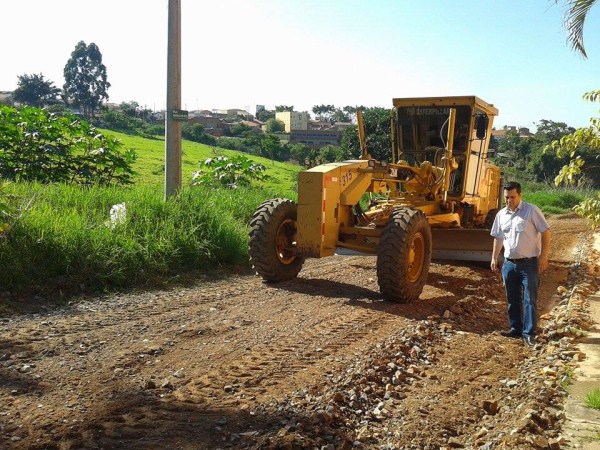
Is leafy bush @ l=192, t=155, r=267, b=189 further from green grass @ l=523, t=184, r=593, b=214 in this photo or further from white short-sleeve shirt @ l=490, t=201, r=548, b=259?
green grass @ l=523, t=184, r=593, b=214

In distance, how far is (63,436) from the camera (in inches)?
150

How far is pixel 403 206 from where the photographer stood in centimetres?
910

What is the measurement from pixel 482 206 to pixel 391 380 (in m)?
7.36

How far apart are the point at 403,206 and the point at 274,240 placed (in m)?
1.91

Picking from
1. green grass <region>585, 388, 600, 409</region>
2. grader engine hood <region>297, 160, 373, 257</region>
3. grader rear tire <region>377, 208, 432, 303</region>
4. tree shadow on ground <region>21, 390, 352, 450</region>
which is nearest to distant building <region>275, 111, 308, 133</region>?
grader engine hood <region>297, 160, 373, 257</region>

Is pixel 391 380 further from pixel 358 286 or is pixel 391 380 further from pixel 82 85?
pixel 82 85

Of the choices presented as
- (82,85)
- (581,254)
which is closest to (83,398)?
(581,254)

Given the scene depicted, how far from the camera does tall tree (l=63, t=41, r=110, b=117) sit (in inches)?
2731

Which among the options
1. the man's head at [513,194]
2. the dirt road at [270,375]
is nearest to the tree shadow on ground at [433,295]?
the dirt road at [270,375]

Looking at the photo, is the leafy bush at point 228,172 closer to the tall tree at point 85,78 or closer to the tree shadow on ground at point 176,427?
the tree shadow on ground at point 176,427

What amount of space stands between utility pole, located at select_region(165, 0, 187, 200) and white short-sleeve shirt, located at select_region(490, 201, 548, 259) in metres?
5.47

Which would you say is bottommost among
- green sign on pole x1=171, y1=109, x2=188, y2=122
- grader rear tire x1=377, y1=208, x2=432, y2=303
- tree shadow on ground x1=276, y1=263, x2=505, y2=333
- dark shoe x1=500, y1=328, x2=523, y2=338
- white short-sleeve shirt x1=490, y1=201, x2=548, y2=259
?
tree shadow on ground x1=276, y1=263, x2=505, y2=333

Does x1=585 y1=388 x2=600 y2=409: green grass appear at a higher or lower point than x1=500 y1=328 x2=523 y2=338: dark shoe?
higher

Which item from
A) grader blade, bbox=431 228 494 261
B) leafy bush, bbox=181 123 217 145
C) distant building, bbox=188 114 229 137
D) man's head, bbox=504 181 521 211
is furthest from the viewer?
distant building, bbox=188 114 229 137
